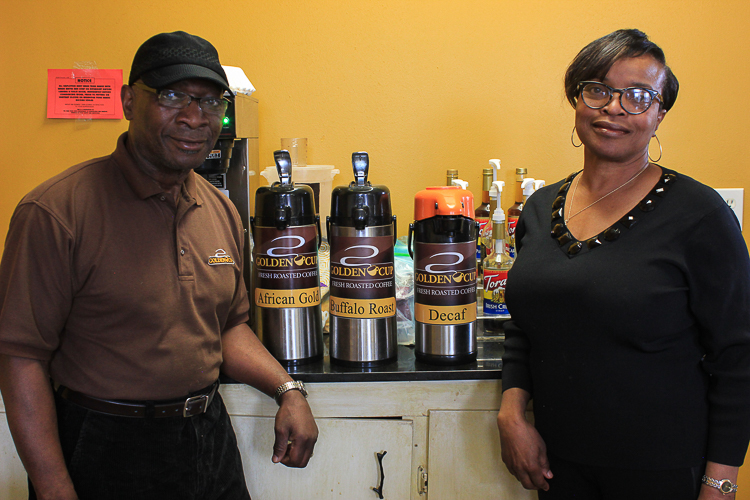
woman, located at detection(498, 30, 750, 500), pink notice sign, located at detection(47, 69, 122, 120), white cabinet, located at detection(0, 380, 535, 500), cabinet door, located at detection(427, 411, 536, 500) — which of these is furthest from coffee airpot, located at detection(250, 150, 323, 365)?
pink notice sign, located at detection(47, 69, 122, 120)

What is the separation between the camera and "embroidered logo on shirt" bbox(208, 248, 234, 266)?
41.8 inches

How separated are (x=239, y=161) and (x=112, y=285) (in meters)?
0.82

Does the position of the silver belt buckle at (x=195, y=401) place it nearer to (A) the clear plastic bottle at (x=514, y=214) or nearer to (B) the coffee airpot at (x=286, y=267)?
(B) the coffee airpot at (x=286, y=267)

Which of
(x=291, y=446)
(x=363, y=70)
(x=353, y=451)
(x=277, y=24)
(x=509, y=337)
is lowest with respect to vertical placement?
(x=353, y=451)

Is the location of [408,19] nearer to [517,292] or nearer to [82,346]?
[517,292]

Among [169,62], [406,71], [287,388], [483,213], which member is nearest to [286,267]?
[287,388]

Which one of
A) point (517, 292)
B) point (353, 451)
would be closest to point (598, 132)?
point (517, 292)

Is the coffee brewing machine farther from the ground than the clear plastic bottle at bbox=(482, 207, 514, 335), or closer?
farther from the ground

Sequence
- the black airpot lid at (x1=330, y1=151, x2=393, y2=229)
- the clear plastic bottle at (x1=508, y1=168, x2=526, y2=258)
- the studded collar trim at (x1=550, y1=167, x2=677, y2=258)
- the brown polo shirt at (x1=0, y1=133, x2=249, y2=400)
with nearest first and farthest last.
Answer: the brown polo shirt at (x1=0, y1=133, x2=249, y2=400) → the studded collar trim at (x1=550, y1=167, x2=677, y2=258) → the black airpot lid at (x1=330, y1=151, x2=393, y2=229) → the clear plastic bottle at (x1=508, y1=168, x2=526, y2=258)

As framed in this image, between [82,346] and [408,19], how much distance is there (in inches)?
58.7

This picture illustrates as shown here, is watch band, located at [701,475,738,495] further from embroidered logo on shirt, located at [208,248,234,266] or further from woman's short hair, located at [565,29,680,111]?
embroidered logo on shirt, located at [208,248,234,266]

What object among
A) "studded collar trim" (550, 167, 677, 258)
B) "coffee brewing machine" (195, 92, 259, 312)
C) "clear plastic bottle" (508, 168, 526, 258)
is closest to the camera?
"studded collar trim" (550, 167, 677, 258)

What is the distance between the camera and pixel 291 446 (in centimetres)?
108

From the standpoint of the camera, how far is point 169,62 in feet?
3.00
